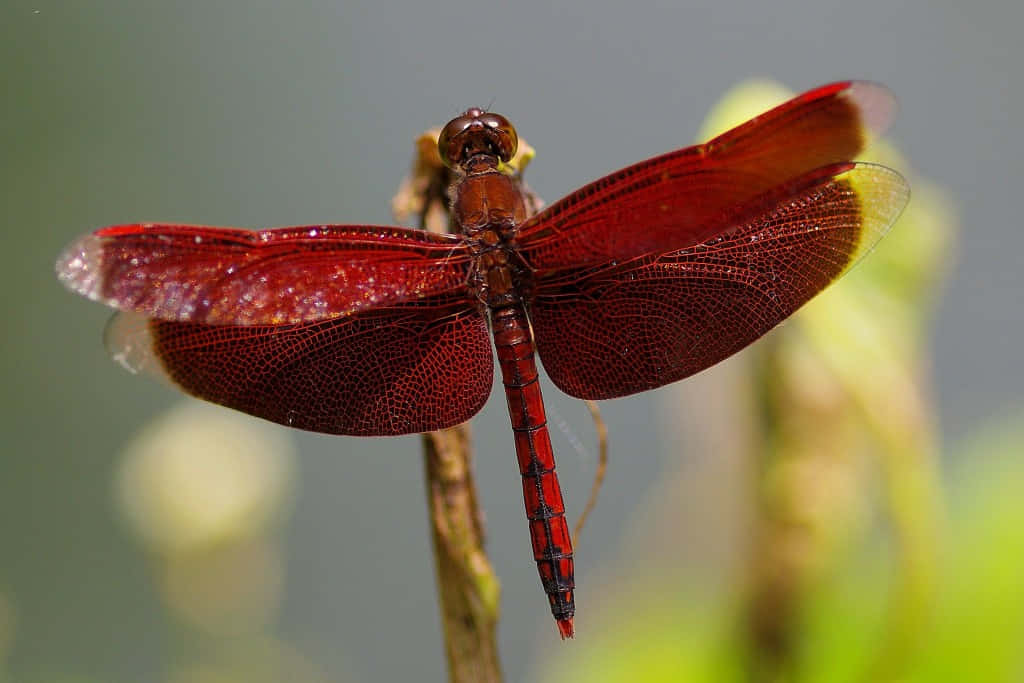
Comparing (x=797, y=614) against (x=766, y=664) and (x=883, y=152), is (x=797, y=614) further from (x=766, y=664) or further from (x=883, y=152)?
(x=883, y=152)

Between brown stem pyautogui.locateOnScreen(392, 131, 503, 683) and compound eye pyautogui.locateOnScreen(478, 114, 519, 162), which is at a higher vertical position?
compound eye pyautogui.locateOnScreen(478, 114, 519, 162)

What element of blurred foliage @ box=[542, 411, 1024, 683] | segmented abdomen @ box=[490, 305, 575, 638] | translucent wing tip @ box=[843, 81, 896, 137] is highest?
translucent wing tip @ box=[843, 81, 896, 137]

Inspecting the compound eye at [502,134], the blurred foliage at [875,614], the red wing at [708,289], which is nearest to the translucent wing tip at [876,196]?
the red wing at [708,289]

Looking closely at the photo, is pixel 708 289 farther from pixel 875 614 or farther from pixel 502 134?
pixel 875 614

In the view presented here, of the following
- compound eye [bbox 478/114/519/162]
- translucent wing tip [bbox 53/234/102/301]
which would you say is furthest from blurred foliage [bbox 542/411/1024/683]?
translucent wing tip [bbox 53/234/102/301]

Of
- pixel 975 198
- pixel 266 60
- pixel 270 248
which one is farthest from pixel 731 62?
pixel 270 248

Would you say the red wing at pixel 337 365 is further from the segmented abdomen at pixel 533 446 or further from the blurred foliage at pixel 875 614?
the blurred foliage at pixel 875 614

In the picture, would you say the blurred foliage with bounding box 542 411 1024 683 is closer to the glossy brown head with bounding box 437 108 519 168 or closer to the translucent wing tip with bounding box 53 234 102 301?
the glossy brown head with bounding box 437 108 519 168
